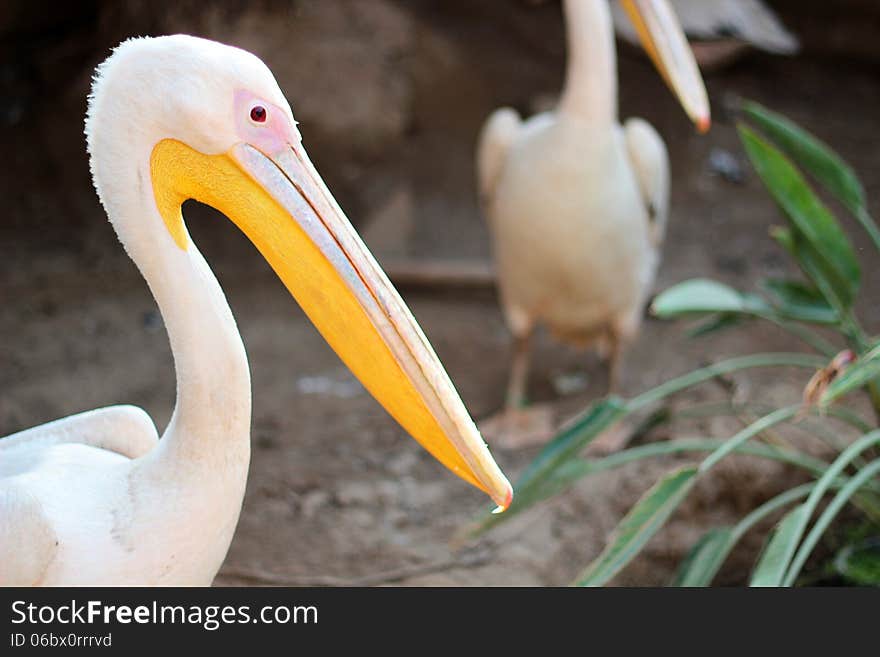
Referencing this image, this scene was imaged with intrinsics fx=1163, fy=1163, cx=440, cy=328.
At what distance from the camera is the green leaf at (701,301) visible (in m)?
2.77

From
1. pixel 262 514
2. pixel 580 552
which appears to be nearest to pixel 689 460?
pixel 580 552

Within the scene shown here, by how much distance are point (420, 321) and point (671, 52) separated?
204 cm

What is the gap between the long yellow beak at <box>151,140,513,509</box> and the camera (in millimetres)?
1691

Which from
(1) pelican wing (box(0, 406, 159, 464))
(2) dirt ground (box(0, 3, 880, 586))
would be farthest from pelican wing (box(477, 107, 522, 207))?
(1) pelican wing (box(0, 406, 159, 464))

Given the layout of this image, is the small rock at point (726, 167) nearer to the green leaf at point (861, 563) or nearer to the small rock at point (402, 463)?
the small rock at point (402, 463)

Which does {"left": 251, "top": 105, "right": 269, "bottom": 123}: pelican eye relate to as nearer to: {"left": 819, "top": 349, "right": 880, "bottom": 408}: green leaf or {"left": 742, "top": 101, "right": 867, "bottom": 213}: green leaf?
{"left": 819, "top": 349, "right": 880, "bottom": 408}: green leaf

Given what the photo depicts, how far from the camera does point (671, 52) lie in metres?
3.32

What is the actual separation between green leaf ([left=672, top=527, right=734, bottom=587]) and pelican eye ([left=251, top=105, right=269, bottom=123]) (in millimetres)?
1349

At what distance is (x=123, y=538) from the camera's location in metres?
1.74

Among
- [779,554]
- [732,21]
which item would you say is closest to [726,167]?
[732,21]

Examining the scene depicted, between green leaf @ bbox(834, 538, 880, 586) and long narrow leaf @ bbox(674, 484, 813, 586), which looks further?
green leaf @ bbox(834, 538, 880, 586)

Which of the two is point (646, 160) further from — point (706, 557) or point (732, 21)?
point (706, 557)

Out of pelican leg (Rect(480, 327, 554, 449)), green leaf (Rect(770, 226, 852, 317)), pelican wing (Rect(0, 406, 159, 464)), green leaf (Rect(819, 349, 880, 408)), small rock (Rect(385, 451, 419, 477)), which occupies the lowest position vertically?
pelican leg (Rect(480, 327, 554, 449))
